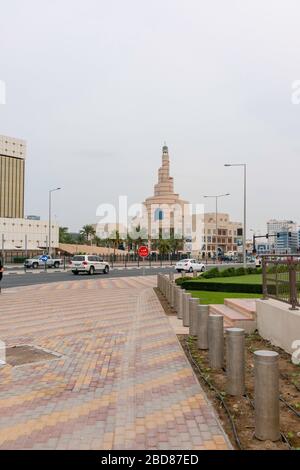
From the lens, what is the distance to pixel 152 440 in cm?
413

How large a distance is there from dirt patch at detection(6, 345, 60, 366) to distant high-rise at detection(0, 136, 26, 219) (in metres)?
100

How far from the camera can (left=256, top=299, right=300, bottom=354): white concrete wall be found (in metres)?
7.29

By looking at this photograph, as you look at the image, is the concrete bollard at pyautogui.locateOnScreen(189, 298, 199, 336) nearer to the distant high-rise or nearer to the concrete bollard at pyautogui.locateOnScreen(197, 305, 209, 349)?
the concrete bollard at pyautogui.locateOnScreen(197, 305, 209, 349)

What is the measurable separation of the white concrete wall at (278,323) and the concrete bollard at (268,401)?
3.13 m

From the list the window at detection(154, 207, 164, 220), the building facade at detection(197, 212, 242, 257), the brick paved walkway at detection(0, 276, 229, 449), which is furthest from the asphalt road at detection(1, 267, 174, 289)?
the window at detection(154, 207, 164, 220)

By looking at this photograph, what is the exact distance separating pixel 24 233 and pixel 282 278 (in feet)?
260

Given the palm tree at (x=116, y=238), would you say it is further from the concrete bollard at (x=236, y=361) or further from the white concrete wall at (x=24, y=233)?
the concrete bollard at (x=236, y=361)

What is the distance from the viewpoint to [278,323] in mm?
7977

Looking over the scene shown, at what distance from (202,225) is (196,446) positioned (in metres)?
128

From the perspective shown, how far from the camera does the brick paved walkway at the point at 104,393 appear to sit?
4.20 m

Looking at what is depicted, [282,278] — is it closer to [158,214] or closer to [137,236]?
[137,236]

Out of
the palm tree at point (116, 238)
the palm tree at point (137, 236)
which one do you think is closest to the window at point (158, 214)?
the palm tree at point (137, 236)

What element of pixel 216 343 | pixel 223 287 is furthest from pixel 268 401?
pixel 223 287
